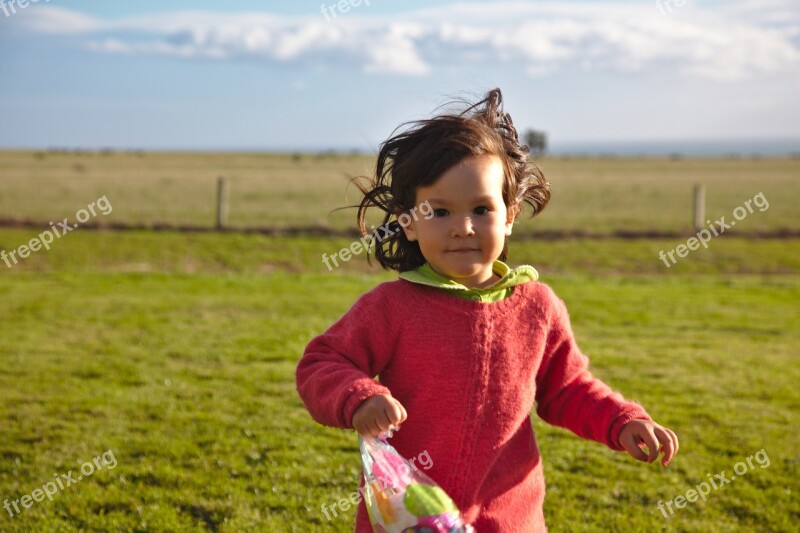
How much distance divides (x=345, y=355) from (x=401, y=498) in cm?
48

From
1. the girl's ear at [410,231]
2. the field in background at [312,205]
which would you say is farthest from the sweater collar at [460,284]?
the field in background at [312,205]

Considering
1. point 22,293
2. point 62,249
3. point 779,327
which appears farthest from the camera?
point 62,249

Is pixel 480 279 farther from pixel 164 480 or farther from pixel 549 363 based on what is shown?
pixel 164 480

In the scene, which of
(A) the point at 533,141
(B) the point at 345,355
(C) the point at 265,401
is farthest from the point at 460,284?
(C) the point at 265,401

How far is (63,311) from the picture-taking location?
10172 mm

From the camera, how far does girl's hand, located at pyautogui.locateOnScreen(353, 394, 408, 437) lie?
2.22 m

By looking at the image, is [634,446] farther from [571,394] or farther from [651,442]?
[571,394]

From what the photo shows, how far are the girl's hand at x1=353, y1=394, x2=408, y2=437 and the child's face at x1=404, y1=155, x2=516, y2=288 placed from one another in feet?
1.80

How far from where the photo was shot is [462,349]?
2.57 meters

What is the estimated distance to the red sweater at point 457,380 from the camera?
101 inches

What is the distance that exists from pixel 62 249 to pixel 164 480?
1405 cm

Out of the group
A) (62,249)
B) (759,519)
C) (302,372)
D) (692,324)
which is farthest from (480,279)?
(62,249)

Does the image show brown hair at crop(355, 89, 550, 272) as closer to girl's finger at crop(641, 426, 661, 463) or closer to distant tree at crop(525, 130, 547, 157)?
distant tree at crop(525, 130, 547, 157)

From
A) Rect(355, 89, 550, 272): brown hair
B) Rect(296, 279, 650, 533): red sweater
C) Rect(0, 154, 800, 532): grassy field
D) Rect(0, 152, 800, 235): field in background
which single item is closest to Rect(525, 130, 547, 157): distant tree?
Rect(355, 89, 550, 272): brown hair
